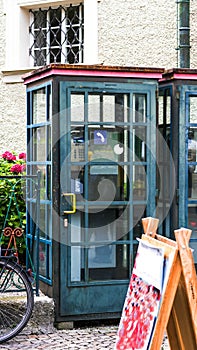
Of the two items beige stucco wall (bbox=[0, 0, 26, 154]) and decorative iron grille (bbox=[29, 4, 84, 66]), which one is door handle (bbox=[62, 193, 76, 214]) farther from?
decorative iron grille (bbox=[29, 4, 84, 66])

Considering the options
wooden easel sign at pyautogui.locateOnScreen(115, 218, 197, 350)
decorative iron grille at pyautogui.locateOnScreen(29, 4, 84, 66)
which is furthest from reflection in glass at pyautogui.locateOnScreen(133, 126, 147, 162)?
decorative iron grille at pyautogui.locateOnScreen(29, 4, 84, 66)

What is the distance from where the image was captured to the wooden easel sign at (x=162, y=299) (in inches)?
181

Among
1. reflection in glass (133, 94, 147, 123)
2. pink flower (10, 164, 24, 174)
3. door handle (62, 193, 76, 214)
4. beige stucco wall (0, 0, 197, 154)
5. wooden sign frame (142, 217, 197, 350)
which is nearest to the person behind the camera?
wooden sign frame (142, 217, 197, 350)

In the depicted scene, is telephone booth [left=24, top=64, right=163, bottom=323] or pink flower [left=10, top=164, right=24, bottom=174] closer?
telephone booth [left=24, top=64, right=163, bottom=323]

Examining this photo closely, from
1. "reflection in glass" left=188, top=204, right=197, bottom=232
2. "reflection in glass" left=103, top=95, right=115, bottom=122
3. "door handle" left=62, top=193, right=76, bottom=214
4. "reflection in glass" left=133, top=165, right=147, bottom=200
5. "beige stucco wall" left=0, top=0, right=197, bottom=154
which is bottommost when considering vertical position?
"reflection in glass" left=188, top=204, right=197, bottom=232

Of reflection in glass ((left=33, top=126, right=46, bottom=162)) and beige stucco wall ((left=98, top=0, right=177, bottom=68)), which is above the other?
beige stucco wall ((left=98, top=0, right=177, bottom=68))

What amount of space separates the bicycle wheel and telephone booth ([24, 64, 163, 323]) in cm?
29

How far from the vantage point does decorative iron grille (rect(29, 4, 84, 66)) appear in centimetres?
1191

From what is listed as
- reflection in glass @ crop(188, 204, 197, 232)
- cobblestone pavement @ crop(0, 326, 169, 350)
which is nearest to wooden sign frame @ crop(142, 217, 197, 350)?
cobblestone pavement @ crop(0, 326, 169, 350)

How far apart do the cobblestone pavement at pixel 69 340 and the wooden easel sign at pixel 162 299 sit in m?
1.61

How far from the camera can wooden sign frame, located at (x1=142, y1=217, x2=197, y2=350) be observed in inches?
180

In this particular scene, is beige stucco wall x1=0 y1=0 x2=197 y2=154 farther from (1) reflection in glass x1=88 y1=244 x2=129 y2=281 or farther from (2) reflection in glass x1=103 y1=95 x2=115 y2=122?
(1) reflection in glass x1=88 y1=244 x2=129 y2=281

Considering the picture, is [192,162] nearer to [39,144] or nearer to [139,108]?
[139,108]

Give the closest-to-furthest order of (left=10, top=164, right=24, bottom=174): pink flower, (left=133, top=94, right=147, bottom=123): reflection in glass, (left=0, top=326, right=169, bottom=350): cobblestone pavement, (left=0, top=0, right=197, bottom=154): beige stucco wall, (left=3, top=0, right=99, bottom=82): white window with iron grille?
(left=0, top=326, right=169, bottom=350): cobblestone pavement
(left=133, top=94, right=147, bottom=123): reflection in glass
(left=10, top=164, right=24, bottom=174): pink flower
(left=0, top=0, right=197, bottom=154): beige stucco wall
(left=3, top=0, right=99, bottom=82): white window with iron grille
